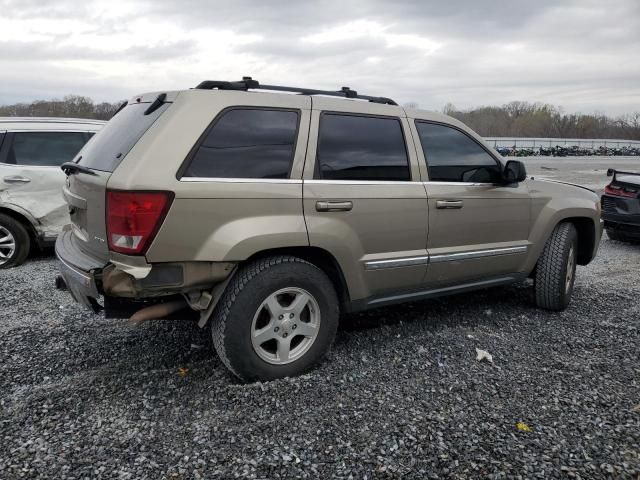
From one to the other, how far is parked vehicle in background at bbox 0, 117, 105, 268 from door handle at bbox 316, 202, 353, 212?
4.35m

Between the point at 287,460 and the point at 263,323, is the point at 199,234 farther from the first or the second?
the point at 287,460

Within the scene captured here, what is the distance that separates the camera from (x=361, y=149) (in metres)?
3.79

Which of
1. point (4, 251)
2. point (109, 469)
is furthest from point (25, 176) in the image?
point (109, 469)

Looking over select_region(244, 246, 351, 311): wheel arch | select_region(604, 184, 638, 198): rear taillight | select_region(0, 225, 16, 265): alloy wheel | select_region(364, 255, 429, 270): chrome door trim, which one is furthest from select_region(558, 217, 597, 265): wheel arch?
select_region(0, 225, 16, 265): alloy wheel

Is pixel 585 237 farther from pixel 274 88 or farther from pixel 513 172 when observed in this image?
pixel 274 88

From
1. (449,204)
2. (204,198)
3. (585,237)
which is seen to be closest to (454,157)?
(449,204)

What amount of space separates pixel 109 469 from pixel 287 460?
33.7 inches

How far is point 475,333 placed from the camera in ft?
14.5

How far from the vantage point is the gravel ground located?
264 cm

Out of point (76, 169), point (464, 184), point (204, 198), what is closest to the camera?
point (204, 198)

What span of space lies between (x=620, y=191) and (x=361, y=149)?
645 cm

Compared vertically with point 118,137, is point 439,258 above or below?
below

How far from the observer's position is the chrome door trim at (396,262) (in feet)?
12.4

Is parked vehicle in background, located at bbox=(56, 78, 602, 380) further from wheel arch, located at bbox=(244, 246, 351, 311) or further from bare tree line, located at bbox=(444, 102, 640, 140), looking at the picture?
bare tree line, located at bbox=(444, 102, 640, 140)
